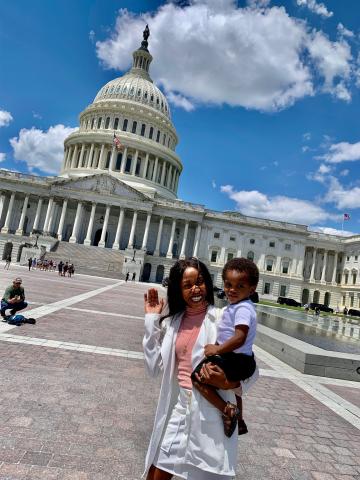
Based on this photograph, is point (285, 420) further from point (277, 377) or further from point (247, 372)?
point (247, 372)

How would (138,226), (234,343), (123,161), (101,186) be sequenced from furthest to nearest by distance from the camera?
1. (123,161)
2. (138,226)
3. (101,186)
4. (234,343)

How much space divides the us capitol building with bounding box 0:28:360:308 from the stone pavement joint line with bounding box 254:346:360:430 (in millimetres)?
51677

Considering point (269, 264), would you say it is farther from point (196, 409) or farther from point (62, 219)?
point (196, 409)

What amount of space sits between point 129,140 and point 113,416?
82721 mm

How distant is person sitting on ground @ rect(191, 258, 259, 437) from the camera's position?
2924mm

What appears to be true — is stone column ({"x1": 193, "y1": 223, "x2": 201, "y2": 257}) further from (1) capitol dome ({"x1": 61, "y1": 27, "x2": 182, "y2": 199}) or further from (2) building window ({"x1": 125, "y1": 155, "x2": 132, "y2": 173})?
(2) building window ({"x1": 125, "y1": 155, "x2": 132, "y2": 173})

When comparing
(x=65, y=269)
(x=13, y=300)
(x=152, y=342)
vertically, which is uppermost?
(x=152, y=342)

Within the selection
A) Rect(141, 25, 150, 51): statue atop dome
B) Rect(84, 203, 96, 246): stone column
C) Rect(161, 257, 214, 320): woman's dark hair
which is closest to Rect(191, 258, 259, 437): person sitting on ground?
Rect(161, 257, 214, 320): woman's dark hair

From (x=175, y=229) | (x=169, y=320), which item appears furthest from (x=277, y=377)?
(x=175, y=229)

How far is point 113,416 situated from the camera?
582 centimetres

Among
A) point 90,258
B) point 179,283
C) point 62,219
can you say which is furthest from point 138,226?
point 179,283

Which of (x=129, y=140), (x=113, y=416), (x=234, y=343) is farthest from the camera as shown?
(x=129, y=140)

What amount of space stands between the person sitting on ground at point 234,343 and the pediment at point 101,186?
69677mm

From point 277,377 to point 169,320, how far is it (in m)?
7.35
